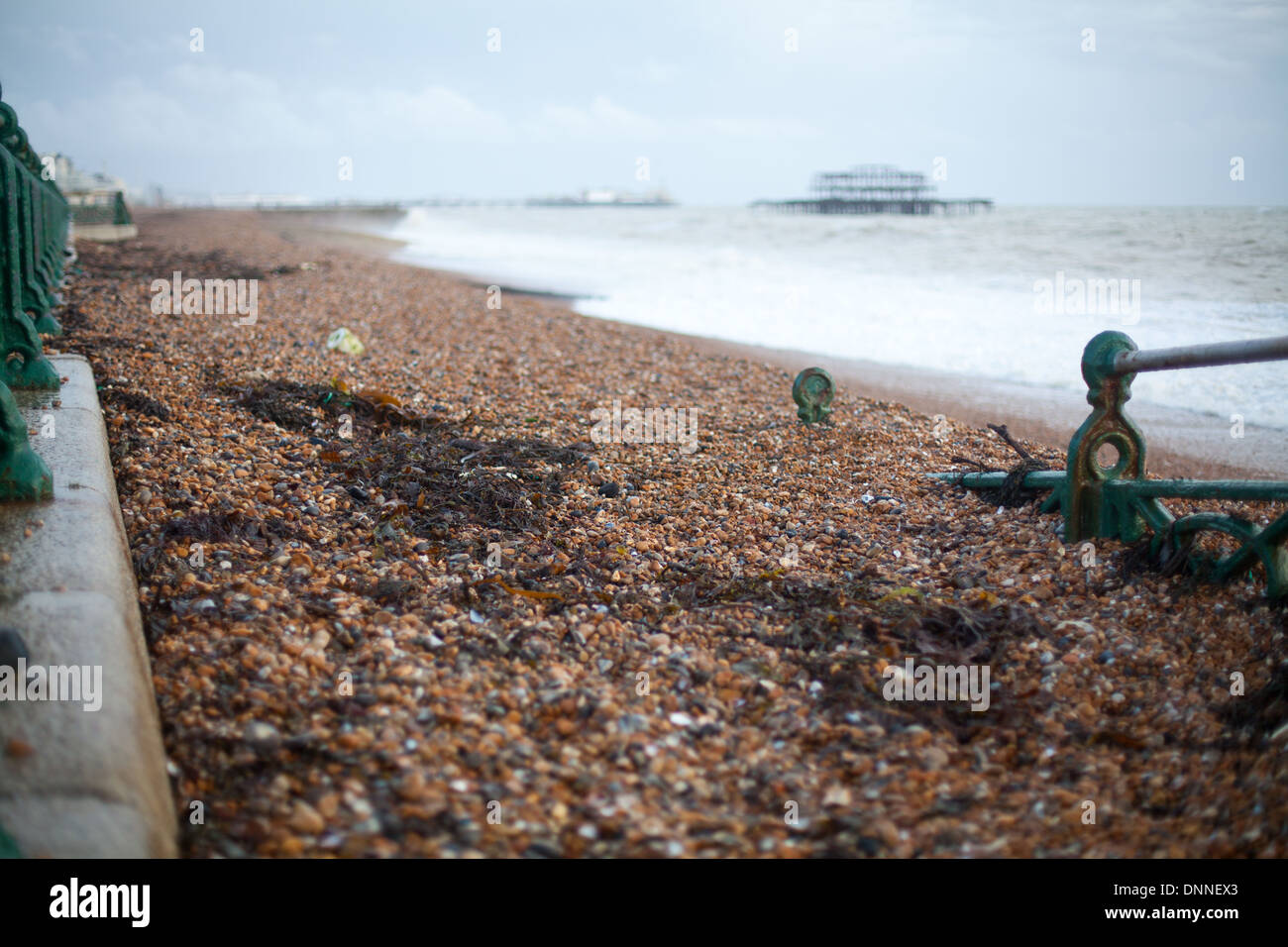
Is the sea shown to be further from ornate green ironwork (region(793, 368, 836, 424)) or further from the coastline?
ornate green ironwork (region(793, 368, 836, 424))

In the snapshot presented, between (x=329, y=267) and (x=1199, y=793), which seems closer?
(x=1199, y=793)

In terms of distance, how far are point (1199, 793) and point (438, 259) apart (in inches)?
1035

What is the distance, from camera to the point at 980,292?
16.7m

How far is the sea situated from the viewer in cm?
1023

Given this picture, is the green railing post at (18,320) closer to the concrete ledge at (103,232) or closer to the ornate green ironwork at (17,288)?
the ornate green ironwork at (17,288)

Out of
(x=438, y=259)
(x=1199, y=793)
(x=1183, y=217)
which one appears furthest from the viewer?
(x=1183, y=217)

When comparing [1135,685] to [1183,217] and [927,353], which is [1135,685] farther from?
[1183,217]

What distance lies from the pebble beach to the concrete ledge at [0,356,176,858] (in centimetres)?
17

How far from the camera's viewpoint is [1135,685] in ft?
9.74

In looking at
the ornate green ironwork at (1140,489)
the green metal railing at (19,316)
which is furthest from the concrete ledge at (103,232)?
the ornate green ironwork at (1140,489)

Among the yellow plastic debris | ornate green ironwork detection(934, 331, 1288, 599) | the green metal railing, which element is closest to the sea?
ornate green ironwork detection(934, 331, 1288, 599)

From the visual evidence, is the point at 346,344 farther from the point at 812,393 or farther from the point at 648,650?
the point at 648,650

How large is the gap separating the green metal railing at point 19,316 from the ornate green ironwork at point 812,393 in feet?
15.1
